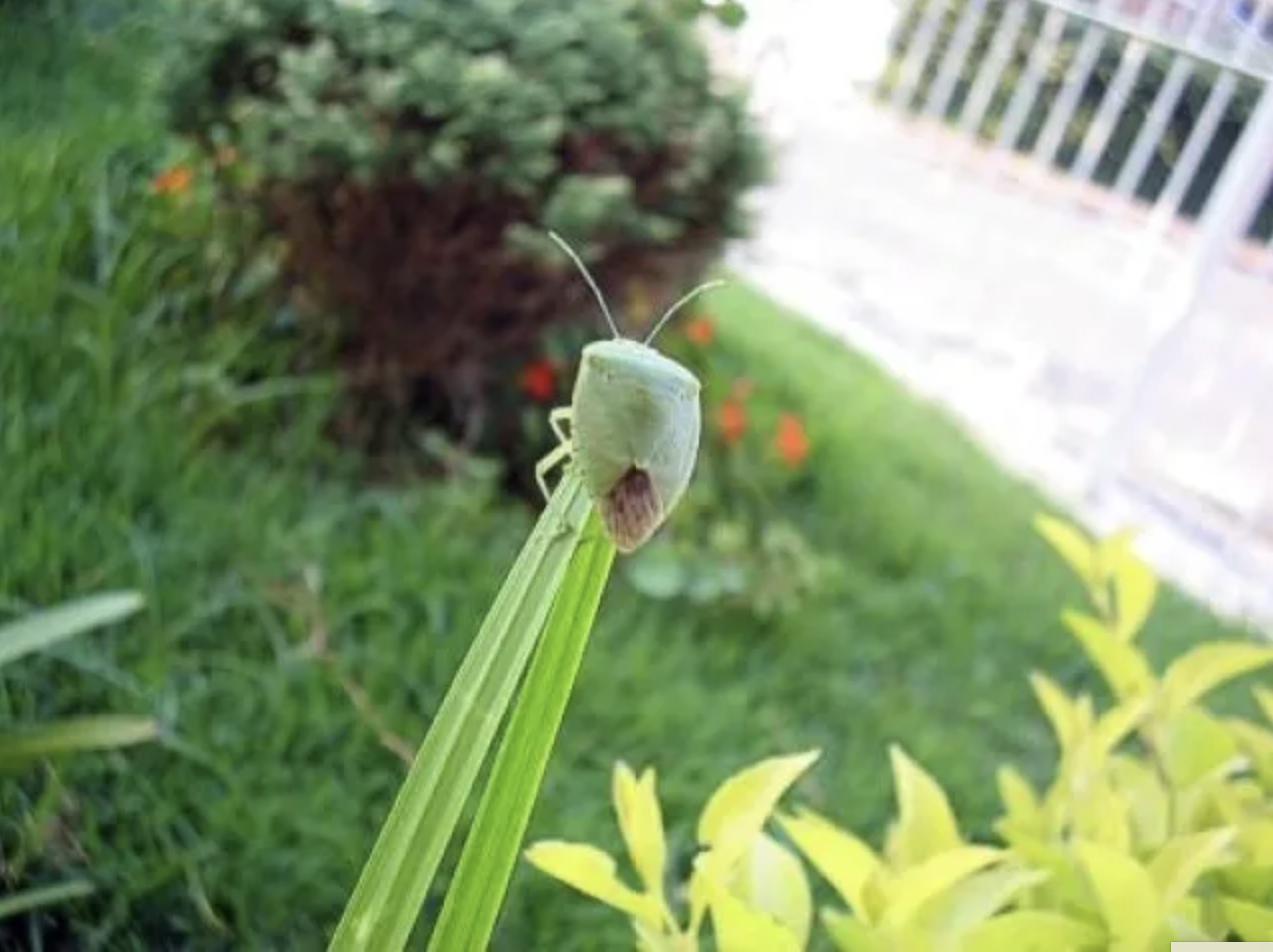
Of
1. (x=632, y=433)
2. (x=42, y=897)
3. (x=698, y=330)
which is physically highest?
(x=632, y=433)

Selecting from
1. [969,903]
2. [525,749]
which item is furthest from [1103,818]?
[525,749]

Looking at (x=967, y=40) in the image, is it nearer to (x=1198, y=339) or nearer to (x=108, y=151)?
(x=1198, y=339)

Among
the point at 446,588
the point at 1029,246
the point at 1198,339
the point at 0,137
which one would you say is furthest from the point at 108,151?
the point at 1029,246

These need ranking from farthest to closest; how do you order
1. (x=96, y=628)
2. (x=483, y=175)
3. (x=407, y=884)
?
(x=483, y=175) < (x=96, y=628) < (x=407, y=884)

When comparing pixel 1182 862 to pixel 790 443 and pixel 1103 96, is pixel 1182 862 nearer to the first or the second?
pixel 790 443

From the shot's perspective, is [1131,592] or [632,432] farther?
[1131,592]

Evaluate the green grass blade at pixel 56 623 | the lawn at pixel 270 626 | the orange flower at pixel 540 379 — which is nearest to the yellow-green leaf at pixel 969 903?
the green grass blade at pixel 56 623
